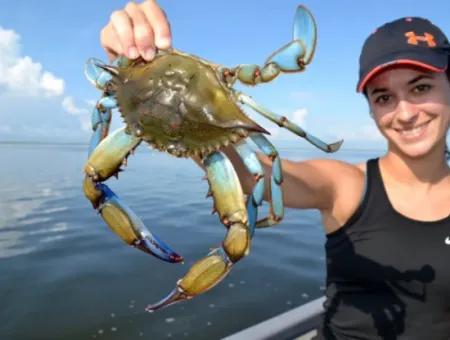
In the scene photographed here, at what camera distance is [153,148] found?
2127 millimetres

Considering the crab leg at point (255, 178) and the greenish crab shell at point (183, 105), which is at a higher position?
the greenish crab shell at point (183, 105)

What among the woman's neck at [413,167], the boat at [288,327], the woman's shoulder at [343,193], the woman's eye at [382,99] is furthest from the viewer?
the boat at [288,327]

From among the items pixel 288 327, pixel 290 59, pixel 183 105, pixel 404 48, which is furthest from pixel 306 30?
pixel 288 327

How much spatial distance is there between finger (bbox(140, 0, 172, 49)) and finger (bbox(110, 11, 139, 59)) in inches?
3.6

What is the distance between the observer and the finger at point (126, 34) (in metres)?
1.83

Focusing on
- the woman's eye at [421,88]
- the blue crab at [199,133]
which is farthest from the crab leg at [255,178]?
the woman's eye at [421,88]

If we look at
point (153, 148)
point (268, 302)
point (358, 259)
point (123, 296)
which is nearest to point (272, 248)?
point (268, 302)

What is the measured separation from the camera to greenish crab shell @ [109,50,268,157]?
185 cm

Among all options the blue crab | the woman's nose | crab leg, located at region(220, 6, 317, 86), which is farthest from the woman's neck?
crab leg, located at region(220, 6, 317, 86)

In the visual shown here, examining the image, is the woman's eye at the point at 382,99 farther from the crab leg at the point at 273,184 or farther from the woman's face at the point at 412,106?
the crab leg at the point at 273,184

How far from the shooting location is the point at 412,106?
2566mm

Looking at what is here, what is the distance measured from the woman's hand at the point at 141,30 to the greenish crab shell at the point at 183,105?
74 millimetres

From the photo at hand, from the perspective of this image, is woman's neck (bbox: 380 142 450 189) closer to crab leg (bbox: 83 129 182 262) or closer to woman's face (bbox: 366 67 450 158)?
woman's face (bbox: 366 67 450 158)

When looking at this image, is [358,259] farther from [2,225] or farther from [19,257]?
[2,225]
